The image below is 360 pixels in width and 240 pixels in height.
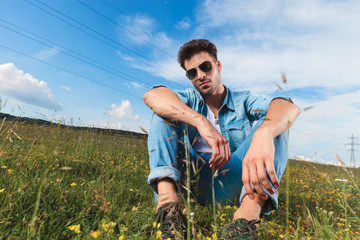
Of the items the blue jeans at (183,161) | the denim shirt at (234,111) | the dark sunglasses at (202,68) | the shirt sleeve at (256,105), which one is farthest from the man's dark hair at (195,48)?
the blue jeans at (183,161)

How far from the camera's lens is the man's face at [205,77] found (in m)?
2.77

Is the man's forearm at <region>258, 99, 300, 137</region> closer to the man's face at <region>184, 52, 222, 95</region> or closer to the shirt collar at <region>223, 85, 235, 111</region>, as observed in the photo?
the shirt collar at <region>223, 85, 235, 111</region>

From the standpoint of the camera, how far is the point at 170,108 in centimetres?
205

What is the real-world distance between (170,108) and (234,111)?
87 cm

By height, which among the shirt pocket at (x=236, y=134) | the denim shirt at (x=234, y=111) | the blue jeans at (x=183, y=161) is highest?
the denim shirt at (x=234, y=111)

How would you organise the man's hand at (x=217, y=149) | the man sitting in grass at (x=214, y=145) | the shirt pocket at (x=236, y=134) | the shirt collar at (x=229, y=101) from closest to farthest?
the man sitting in grass at (x=214, y=145) < the man's hand at (x=217, y=149) < the shirt pocket at (x=236, y=134) < the shirt collar at (x=229, y=101)

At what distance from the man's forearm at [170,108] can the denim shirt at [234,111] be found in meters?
0.32

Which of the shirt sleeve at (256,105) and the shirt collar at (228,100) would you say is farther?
the shirt collar at (228,100)

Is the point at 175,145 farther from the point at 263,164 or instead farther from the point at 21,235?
the point at 21,235

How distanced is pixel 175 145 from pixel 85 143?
3.21m

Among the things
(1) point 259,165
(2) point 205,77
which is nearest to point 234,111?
(2) point 205,77

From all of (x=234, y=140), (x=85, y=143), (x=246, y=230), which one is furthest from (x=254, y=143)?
(x=85, y=143)

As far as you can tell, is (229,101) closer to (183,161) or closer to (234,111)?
(234,111)

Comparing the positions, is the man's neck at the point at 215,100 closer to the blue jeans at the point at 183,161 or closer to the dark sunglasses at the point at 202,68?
the dark sunglasses at the point at 202,68
